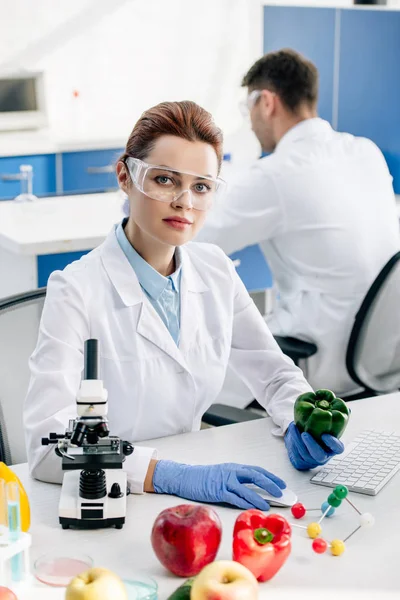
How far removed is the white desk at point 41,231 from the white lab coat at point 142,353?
3.67ft

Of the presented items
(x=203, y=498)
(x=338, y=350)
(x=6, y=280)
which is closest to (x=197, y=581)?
(x=203, y=498)

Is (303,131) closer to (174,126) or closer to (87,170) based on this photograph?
(174,126)

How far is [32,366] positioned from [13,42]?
169 inches

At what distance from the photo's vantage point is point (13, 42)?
5.46 meters

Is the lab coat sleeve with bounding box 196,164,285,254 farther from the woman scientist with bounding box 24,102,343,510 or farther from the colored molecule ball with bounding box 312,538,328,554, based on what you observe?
the colored molecule ball with bounding box 312,538,328,554

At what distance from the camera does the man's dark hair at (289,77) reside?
293 centimetres

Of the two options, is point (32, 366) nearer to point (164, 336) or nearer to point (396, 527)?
point (164, 336)

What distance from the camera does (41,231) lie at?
3.13m

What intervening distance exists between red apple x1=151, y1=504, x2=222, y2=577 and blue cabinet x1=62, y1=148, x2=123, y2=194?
4306 millimetres

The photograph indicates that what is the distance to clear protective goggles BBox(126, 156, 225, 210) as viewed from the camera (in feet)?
5.60

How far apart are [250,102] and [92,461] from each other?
197 centimetres

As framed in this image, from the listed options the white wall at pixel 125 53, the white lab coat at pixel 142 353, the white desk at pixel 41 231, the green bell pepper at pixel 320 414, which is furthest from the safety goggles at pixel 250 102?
the white wall at pixel 125 53

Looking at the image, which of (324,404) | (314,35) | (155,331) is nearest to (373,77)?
(314,35)

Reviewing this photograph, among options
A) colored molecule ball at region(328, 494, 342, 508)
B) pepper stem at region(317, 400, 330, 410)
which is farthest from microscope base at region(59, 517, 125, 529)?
pepper stem at region(317, 400, 330, 410)
